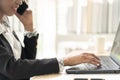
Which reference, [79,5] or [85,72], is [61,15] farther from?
[85,72]

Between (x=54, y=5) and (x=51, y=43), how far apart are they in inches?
16.8

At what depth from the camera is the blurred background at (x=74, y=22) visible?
2602 millimetres

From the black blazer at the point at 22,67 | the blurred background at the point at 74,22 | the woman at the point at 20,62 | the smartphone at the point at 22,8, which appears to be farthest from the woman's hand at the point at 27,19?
the blurred background at the point at 74,22

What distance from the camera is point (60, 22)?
2676 millimetres

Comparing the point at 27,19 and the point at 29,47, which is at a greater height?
the point at 27,19

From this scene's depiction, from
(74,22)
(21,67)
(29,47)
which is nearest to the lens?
(21,67)

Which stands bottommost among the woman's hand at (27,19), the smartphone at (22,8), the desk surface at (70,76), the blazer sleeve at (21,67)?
the desk surface at (70,76)

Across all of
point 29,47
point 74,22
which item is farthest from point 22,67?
point 74,22

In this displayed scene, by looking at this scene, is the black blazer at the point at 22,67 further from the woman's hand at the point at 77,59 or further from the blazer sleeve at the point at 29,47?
the blazer sleeve at the point at 29,47

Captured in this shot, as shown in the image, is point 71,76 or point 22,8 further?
point 22,8

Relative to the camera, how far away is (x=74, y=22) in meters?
2.64

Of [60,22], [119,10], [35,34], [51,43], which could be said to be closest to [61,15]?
[60,22]

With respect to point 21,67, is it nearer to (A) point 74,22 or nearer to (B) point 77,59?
(B) point 77,59

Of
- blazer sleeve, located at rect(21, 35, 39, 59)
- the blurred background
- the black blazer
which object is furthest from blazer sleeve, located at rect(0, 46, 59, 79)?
the blurred background
